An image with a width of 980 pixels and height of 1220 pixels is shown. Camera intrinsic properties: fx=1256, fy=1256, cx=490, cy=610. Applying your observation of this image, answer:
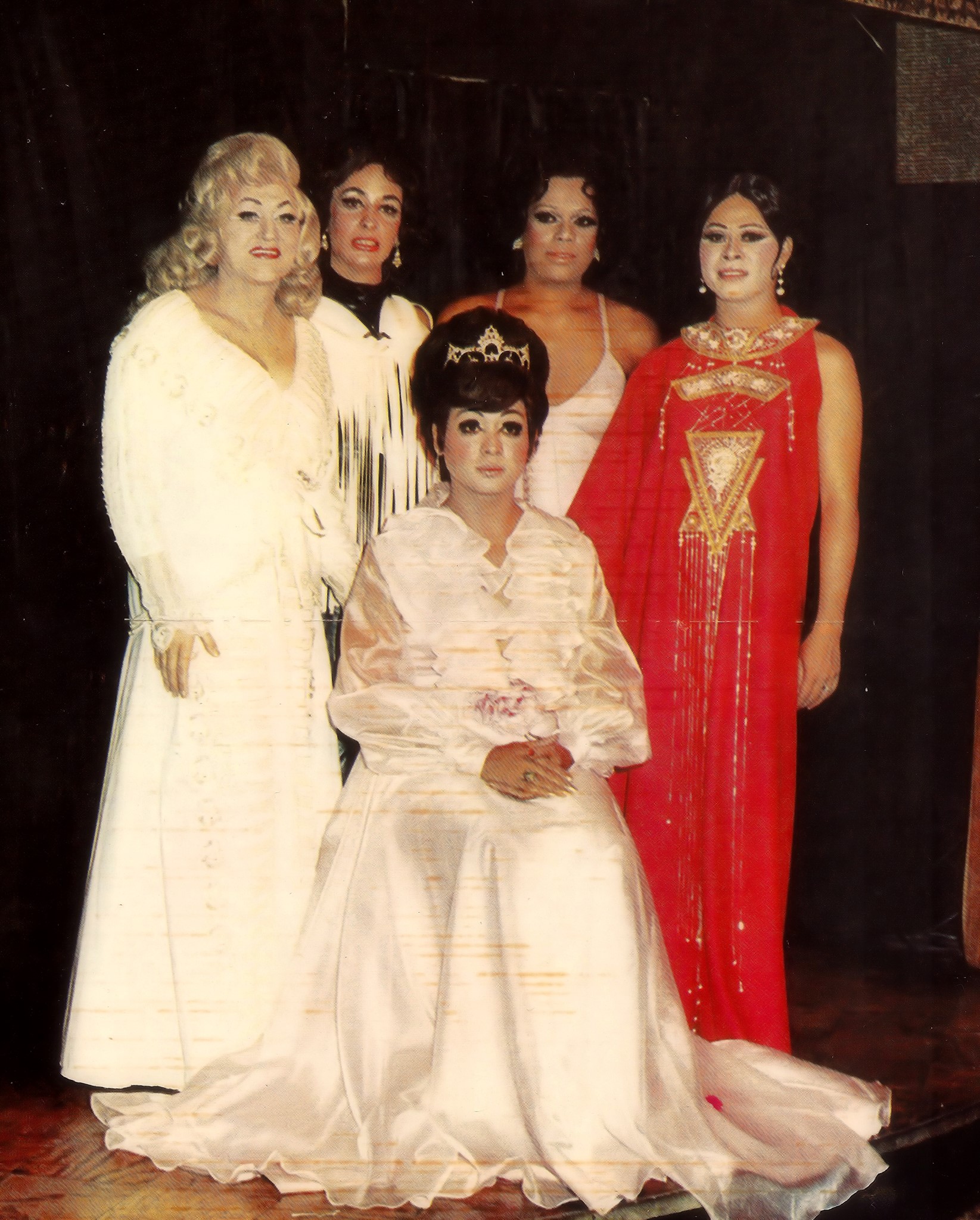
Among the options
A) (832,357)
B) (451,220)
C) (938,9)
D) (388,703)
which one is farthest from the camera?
(938,9)

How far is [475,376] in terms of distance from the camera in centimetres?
277

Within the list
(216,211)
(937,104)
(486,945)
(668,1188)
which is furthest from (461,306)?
(668,1188)

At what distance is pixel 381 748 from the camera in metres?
2.73

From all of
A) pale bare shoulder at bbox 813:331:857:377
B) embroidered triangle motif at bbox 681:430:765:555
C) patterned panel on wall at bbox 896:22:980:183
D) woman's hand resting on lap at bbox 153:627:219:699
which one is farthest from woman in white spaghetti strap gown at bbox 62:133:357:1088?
patterned panel on wall at bbox 896:22:980:183

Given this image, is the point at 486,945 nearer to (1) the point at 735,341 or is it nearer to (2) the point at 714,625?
(2) the point at 714,625

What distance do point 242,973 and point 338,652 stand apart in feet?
2.40

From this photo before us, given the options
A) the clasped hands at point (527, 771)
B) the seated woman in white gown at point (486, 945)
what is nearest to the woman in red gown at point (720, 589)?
the seated woman in white gown at point (486, 945)

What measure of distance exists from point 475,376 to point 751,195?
80 cm

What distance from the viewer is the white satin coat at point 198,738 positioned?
275 cm

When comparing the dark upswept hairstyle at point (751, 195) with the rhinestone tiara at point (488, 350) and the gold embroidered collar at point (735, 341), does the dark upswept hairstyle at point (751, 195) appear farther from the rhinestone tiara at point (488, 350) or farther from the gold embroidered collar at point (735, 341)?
the rhinestone tiara at point (488, 350)

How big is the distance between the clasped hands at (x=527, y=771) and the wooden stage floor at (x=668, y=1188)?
805 mm

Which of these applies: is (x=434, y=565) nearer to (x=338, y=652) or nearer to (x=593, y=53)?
(x=338, y=652)

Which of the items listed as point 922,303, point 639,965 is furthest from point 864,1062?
point 922,303

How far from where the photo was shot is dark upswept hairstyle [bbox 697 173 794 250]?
Result: 115 inches
